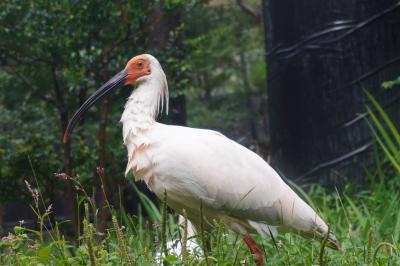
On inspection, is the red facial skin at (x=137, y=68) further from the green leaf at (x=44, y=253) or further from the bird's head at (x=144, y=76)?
the green leaf at (x=44, y=253)

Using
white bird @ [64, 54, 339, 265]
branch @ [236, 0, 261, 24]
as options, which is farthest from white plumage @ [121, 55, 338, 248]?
branch @ [236, 0, 261, 24]

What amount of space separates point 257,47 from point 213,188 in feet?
37.8

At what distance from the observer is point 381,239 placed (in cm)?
502

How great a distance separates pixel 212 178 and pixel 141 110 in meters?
0.63

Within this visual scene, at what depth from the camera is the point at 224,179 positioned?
468 cm

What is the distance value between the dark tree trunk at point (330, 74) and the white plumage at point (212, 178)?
106 inches

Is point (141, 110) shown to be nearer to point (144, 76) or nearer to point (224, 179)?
point (144, 76)

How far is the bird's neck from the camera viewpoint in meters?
4.83

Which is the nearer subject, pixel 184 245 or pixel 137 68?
pixel 184 245

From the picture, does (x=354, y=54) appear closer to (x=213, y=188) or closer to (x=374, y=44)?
(x=374, y=44)

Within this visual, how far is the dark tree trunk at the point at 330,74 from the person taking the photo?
736 cm

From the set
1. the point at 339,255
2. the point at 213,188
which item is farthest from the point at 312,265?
the point at 213,188

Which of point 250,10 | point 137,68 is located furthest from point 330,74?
point 250,10

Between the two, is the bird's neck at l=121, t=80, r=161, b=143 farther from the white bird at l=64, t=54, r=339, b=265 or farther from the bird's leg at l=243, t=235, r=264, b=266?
the bird's leg at l=243, t=235, r=264, b=266
